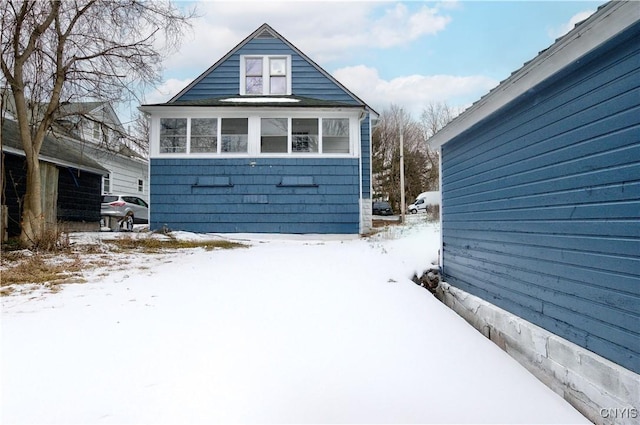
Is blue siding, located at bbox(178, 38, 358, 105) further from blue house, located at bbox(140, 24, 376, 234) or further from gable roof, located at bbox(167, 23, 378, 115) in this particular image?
blue house, located at bbox(140, 24, 376, 234)

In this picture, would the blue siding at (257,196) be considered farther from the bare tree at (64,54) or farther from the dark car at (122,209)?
the dark car at (122,209)

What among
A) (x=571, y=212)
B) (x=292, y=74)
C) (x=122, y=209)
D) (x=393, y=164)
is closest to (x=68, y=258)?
(x=571, y=212)

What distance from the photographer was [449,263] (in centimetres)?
545

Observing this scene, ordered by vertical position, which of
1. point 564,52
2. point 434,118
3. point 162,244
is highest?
point 434,118

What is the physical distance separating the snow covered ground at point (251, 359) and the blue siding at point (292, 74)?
9079mm

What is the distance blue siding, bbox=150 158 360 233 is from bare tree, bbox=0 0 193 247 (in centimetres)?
277

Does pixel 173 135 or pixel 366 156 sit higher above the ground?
pixel 173 135

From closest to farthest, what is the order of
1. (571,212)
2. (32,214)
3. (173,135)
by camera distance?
(571,212)
(32,214)
(173,135)

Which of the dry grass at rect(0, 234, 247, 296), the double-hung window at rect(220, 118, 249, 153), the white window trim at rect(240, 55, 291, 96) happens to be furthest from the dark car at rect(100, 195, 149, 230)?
the white window trim at rect(240, 55, 291, 96)

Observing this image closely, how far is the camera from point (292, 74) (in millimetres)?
12531

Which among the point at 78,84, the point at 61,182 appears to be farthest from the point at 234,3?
the point at 61,182

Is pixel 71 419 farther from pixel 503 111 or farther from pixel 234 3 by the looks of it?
pixel 234 3

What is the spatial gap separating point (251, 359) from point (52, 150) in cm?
1223

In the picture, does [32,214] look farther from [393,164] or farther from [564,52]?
[393,164]
